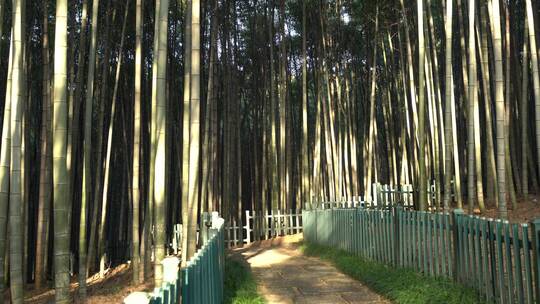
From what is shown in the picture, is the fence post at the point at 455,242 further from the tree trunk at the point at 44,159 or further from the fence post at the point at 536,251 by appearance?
the tree trunk at the point at 44,159

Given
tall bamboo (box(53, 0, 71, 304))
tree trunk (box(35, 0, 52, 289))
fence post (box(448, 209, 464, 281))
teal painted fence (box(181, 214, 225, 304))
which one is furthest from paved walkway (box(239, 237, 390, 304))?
tree trunk (box(35, 0, 52, 289))

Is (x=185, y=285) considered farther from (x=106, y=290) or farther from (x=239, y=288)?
(x=106, y=290)

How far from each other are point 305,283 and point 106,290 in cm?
316

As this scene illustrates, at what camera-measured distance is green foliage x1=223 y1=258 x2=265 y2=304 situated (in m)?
4.32

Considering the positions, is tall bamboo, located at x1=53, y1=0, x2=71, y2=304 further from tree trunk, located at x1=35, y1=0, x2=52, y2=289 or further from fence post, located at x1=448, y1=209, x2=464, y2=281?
tree trunk, located at x1=35, y1=0, x2=52, y2=289

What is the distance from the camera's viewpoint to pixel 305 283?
5.32 metres

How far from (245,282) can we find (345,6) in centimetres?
852

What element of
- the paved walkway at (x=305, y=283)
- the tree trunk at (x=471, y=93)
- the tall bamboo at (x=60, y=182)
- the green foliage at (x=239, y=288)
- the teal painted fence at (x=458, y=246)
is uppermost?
the tree trunk at (x=471, y=93)

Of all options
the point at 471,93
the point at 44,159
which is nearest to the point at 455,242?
the point at 471,93

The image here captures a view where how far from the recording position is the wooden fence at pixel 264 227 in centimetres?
1146

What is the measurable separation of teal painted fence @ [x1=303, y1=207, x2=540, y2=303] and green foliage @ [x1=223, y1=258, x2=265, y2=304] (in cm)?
160

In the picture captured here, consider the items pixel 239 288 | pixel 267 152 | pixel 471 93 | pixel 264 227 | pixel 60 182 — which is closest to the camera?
pixel 60 182

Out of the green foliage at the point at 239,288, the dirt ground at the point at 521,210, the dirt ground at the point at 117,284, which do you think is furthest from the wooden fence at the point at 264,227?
the green foliage at the point at 239,288

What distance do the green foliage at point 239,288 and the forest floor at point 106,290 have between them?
3.71ft
